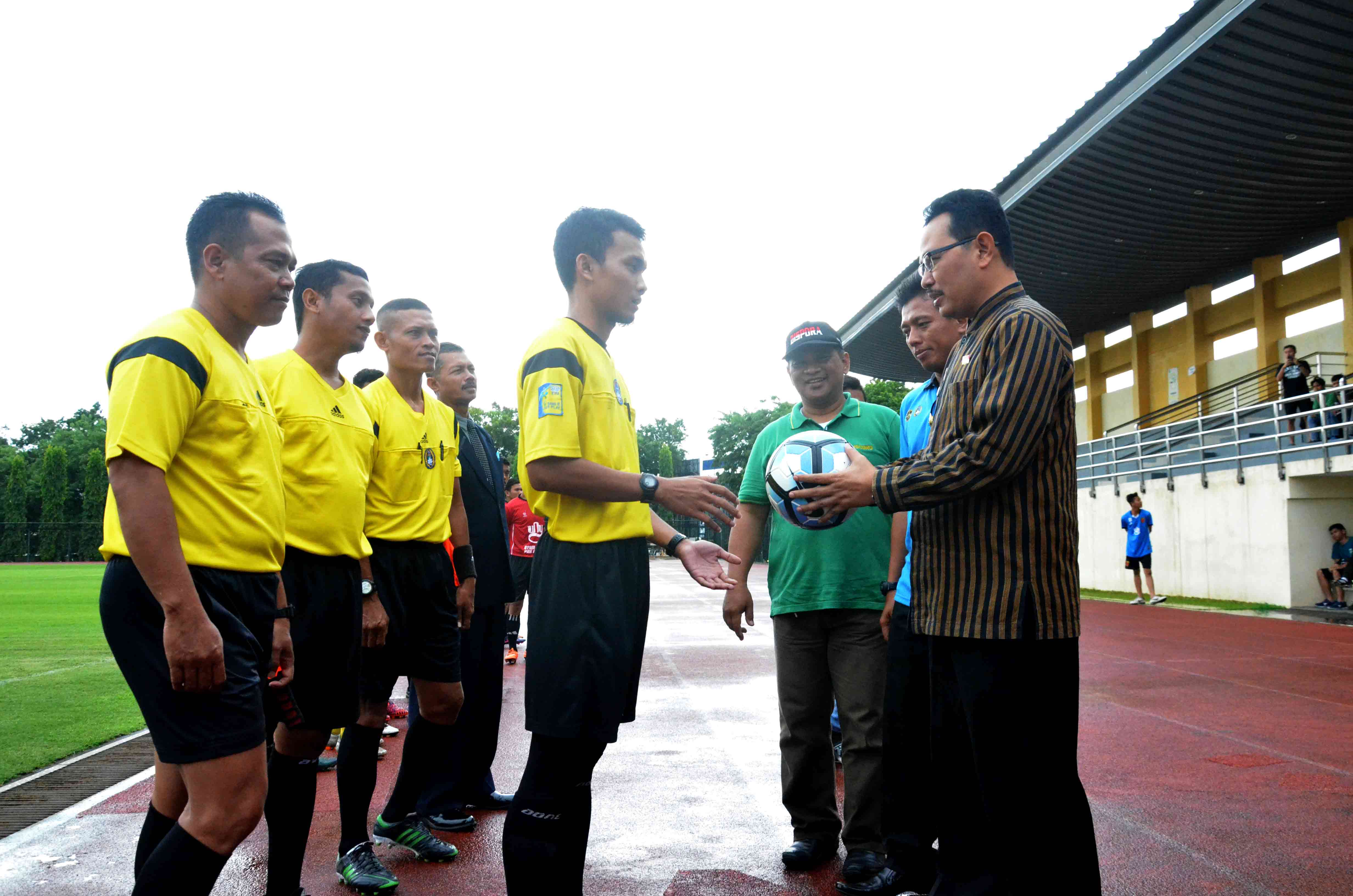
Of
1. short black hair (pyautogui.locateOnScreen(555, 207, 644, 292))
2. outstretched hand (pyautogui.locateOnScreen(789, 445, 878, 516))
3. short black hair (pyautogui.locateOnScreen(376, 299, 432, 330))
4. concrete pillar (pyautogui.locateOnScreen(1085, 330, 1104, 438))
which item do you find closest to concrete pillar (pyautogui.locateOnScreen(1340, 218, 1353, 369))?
concrete pillar (pyautogui.locateOnScreen(1085, 330, 1104, 438))

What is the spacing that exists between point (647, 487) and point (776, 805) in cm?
272

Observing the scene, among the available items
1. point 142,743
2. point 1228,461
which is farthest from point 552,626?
point 1228,461

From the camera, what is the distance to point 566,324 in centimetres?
313

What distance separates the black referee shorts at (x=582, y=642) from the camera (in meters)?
2.88

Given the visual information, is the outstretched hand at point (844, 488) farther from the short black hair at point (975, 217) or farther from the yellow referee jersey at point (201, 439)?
the yellow referee jersey at point (201, 439)

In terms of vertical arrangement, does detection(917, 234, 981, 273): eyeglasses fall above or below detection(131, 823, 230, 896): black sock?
above

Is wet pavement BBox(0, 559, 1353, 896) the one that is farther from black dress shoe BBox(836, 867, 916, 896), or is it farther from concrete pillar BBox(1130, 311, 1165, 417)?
concrete pillar BBox(1130, 311, 1165, 417)

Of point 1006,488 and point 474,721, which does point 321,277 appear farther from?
point 1006,488

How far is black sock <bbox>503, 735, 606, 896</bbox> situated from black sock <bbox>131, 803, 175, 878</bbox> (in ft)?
2.96

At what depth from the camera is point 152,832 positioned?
2754 millimetres

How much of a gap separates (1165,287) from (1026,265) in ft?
18.1

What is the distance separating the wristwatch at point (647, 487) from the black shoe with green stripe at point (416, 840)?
2141 mm

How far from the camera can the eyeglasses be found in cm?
292

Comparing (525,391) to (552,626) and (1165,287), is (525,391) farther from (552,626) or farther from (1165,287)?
(1165,287)
